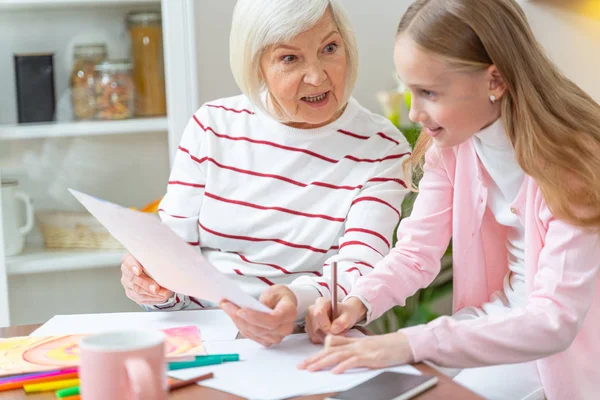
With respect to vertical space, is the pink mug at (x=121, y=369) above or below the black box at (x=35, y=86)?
below

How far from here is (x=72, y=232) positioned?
238cm

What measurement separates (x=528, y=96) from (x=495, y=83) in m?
0.05

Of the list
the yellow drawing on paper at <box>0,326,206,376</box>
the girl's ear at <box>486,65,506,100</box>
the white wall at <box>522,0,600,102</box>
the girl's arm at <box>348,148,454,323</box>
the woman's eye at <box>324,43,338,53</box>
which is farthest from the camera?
the white wall at <box>522,0,600,102</box>

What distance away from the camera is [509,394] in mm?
1170

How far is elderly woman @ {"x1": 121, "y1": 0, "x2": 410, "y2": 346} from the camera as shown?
1.52 metres

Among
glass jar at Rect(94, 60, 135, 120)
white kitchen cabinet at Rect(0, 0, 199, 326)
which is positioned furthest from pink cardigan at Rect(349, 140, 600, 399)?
glass jar at Rect(94, 60, 135, 120)

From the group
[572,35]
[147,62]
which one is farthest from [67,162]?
[572,35]

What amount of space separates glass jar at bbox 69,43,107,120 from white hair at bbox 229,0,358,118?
87cm

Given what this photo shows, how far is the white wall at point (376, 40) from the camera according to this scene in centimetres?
213

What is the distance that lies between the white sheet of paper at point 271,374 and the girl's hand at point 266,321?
15 mm

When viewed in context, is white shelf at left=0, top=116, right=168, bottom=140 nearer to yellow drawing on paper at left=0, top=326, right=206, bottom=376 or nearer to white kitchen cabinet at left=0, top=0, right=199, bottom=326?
white kitchen cabinet at left=0, top=0, right=199, bottom=326

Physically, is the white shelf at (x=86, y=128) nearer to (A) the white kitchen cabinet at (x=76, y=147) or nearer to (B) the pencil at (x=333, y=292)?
(A) the white kitchen cabinet at (x=76, y=147)

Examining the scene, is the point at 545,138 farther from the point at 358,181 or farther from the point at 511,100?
the point at 358,181

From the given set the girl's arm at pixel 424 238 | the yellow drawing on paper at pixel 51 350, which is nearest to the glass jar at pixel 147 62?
the girl's arm at pixel 424 238
